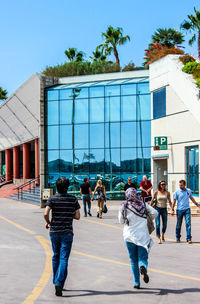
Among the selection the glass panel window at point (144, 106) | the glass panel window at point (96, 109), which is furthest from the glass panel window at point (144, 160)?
the glass panel window at point (96, 109)

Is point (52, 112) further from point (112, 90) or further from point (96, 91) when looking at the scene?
point (112, 90)

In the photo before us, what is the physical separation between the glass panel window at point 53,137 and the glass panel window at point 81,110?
82.4 inches

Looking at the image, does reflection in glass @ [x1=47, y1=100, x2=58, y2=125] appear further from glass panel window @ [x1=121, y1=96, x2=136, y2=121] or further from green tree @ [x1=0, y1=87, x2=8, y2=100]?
green tree @ [x1=0, y1=87, x2=8, y2=100]

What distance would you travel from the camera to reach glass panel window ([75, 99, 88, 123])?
3888 centimetres

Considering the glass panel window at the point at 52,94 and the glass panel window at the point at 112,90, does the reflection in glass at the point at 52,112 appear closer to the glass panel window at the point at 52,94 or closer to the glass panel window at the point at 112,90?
the glass panel window at the point at 52,94

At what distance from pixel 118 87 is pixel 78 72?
24.6 meters

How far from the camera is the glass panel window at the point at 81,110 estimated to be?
3888 cm

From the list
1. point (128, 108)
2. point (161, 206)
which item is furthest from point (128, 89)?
point (161, 206)

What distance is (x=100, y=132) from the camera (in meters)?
38.1

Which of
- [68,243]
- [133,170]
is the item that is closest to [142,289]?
[68,243]

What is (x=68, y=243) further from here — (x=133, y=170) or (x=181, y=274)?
(x=133, y=170)

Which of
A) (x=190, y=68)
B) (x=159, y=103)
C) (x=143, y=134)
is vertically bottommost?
(x=143, y=134)

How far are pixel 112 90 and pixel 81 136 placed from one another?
4429 mm

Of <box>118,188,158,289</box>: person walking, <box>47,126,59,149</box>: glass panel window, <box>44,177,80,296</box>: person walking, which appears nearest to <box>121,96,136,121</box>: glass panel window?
<box>47,126,59,149</box>: glass panel window
